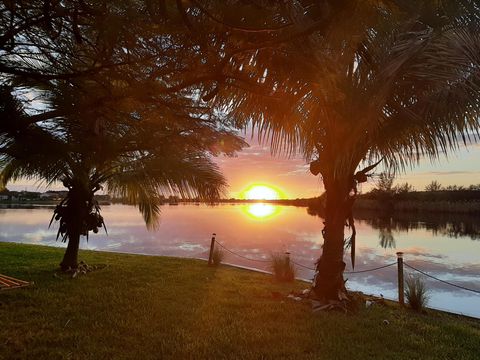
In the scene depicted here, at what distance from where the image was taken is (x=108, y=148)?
4.88 metres

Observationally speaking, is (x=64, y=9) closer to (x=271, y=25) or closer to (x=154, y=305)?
(x=271, y=25)

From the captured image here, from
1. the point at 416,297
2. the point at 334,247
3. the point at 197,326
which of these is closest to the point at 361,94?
the point at 334,247

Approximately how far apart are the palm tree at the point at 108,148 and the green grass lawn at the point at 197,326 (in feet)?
6.54

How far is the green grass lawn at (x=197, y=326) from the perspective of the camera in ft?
16.3

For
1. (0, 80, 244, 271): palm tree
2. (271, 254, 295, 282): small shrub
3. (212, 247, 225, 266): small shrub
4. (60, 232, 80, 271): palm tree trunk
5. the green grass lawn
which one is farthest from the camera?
(212, 247, 225, 266): small shrub

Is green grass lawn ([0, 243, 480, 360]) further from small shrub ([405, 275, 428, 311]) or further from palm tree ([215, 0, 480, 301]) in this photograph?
palm tree ([215, 0, 480, 301])

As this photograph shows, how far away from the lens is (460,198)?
4338cm

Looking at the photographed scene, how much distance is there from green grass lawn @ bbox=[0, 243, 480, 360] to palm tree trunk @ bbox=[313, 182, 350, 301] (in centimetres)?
60

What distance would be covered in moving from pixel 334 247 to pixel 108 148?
4.75m

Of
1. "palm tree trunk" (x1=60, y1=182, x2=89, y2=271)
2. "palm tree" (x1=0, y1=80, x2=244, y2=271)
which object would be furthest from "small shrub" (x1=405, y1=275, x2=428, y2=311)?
"palm tree trunk" (x1=60, y1=182, x2=89, y2=271)

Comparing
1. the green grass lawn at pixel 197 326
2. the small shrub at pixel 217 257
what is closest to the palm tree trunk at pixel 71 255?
the green grass lawn at pixel 197 326

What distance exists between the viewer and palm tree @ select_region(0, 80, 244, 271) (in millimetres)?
3645

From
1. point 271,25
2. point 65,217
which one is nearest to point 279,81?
point 271,25

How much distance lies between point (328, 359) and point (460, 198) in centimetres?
4428
